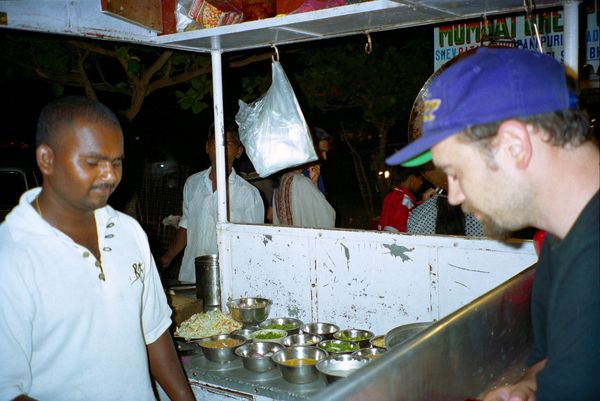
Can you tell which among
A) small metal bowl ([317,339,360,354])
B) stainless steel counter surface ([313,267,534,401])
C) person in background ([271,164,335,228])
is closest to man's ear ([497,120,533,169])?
stainless steel counter surface ([313,267,534,401])

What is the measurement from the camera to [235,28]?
10.4 feet

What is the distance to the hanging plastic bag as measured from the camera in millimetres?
3555

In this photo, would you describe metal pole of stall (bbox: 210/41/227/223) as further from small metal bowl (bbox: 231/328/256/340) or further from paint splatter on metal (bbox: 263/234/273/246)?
small metal bowl (bbox: 231/328/256/340)

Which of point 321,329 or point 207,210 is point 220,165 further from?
point 321,329

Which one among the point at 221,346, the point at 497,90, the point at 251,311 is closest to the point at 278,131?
the point at 251,311

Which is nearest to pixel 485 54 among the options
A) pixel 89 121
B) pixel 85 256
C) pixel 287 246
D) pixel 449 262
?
pixel 89 121

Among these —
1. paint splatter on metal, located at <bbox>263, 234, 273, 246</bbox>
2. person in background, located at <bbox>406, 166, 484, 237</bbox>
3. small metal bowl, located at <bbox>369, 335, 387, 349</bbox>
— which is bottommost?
small metal bowl, located at <bbox>369, 335, 387, 349</bbox>

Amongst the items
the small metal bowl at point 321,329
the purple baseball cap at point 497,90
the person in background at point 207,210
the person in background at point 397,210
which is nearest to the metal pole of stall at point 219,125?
the person in background at point 207,210

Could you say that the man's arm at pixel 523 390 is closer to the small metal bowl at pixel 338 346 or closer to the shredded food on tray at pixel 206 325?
the small metal bowl at pixel 338 346

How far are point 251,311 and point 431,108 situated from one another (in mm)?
2559

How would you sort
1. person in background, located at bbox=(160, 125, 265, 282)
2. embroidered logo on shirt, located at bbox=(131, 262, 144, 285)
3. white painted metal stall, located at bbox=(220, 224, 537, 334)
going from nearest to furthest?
1. embroidered logo on shirt, located at bbox=(131, 262, 144, 285)
2. white painted metal stall, located at bbox=(220, 224, 537, 334)
3. person in background, located at bbox=(160, 125, 265, 282)

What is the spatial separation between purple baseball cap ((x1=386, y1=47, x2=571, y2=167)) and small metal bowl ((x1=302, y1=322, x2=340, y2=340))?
222cm

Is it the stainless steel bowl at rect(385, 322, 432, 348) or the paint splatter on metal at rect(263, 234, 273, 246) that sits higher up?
the paint splatter on metal at rect(263, 234, 273, 246)

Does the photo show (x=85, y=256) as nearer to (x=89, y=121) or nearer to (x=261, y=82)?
(x=89, y=121)
